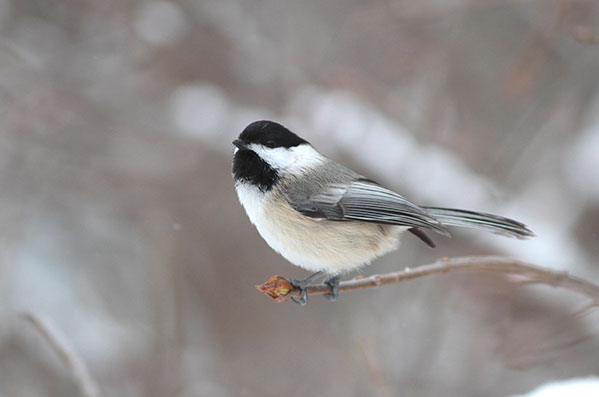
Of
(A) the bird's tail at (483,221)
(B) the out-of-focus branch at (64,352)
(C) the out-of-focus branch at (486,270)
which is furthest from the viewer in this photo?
(B) the out-of-focus branch at (64,352)

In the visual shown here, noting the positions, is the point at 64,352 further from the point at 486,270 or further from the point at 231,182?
the point at 231,182

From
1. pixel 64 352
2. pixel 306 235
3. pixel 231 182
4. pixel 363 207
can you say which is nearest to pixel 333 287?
pixel 306 235

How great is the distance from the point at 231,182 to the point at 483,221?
9.39ft

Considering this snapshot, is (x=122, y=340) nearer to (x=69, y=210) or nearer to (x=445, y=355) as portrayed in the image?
(x=69, y=210)

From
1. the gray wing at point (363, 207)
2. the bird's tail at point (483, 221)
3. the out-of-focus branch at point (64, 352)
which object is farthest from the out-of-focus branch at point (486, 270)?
the out-of-focus branch at point (64, 352)

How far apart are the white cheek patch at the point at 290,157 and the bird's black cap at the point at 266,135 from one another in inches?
0.7

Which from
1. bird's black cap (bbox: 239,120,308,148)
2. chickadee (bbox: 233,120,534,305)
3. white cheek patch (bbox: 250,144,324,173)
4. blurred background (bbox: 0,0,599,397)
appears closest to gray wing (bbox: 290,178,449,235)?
chickadee (bbox: 233,120,534,305)

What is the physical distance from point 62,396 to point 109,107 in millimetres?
1967

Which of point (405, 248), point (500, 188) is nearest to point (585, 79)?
point (500, 188)

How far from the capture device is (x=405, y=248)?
13.4 feet

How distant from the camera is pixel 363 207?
208 cm

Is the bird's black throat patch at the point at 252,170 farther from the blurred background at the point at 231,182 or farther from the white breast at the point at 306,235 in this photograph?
the blurred background at the point at 231,182

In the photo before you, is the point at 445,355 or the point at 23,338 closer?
the point at 23,338

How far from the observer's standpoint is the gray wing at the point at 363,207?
1973 mm
